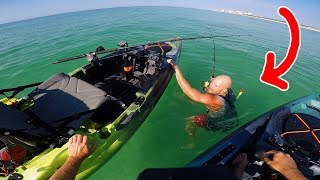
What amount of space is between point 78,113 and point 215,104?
3836 mm

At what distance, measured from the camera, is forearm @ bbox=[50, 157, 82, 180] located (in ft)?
9.98

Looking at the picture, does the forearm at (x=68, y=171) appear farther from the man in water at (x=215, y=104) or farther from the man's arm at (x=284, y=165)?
the man in water at (x=215, y=104)

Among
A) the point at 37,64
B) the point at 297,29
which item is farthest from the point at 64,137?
the point at 37,64

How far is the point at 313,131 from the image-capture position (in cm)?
490

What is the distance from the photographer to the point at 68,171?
314 cm

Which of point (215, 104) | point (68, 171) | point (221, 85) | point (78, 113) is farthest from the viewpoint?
point (221, 85)

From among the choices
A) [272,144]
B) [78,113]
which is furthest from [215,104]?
[78,113]

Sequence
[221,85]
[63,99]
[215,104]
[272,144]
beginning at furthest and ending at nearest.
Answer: [221,85]
[215,104]
[63,99]
[272,144]

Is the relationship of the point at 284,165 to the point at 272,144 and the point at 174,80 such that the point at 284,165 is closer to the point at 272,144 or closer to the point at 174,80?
the point at 272,144

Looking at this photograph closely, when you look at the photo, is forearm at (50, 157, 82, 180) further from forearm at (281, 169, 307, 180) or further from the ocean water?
forearm at (281, 169, 307, 180)

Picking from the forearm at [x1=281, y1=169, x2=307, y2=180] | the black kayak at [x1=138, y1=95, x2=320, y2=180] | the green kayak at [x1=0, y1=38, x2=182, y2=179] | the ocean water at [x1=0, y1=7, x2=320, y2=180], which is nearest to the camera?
the forearm at [x1=281, y1=169, x2=307, y2=180]

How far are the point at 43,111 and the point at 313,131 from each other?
5.75 metres

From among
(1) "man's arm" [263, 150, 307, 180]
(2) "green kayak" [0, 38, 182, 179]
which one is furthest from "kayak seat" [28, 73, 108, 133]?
(1) "man's arm" [263, 150, 307, 180]

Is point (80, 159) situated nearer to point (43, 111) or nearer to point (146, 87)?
point (43, 111)
